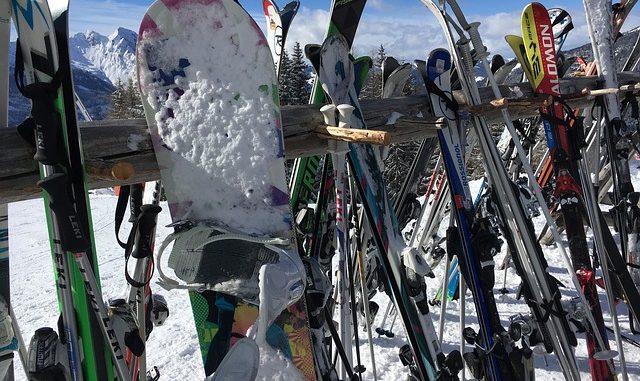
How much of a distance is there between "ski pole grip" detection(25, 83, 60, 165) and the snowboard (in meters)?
0.31

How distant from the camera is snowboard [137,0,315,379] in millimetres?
1594

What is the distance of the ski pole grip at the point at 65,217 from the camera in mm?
1315

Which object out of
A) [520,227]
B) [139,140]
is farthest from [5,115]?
[520,227]

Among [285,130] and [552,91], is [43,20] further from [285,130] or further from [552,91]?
[552,91]

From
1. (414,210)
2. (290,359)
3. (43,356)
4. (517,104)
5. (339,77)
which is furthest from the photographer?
(414,210)

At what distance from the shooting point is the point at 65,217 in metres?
1.34

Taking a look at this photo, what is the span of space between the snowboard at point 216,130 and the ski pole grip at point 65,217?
0.33 metres

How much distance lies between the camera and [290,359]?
158 cm

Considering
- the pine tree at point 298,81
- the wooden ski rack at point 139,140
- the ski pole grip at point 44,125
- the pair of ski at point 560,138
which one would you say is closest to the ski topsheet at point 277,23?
the wooden ski rack at point 139,140

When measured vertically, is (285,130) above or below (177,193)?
above

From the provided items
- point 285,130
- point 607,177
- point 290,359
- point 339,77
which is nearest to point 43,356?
point 290,359

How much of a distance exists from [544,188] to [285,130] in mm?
3438

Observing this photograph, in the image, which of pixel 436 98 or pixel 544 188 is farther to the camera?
pixel 544 188

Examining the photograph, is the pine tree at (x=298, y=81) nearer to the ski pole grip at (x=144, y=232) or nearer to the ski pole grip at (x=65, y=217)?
the ski pole grip at (x=144, y=232)
